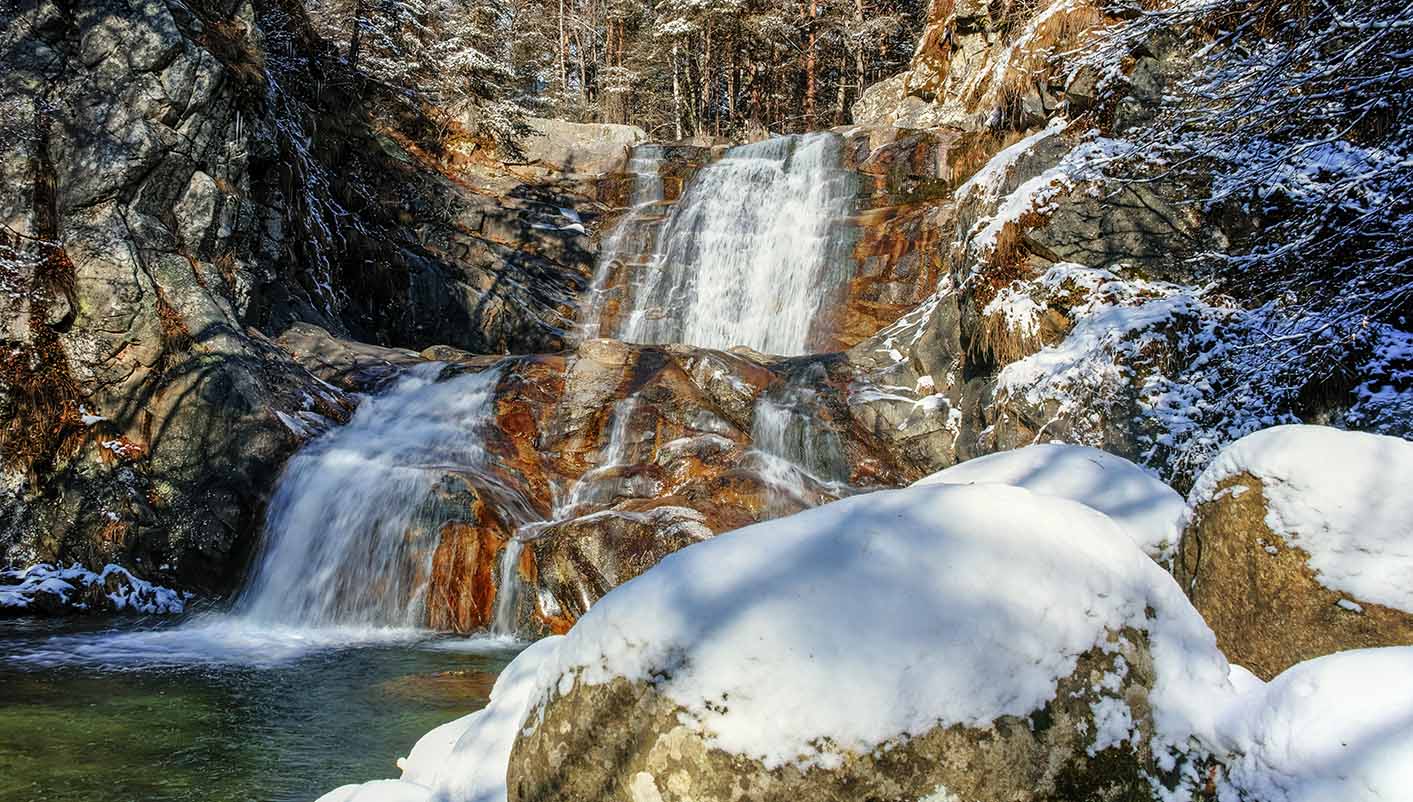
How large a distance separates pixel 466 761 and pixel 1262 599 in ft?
8.19

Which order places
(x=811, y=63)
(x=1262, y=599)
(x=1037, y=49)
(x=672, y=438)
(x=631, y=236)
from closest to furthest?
(x=1262, y=599)
(x=672, y=438)
(x=1037, y=49)
(x=631, y=236)
(x=811, y=63)

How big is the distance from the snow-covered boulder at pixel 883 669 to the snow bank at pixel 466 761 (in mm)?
576

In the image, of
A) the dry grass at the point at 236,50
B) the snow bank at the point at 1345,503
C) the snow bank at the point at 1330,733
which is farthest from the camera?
the dry grass at the point at 236,50

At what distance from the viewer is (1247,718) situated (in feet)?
5.76

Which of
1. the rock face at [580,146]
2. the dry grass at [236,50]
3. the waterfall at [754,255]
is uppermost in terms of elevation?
the rock face at [580,146]

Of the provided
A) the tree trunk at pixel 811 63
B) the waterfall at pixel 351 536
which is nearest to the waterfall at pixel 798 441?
the waterfall at pixel 351 536

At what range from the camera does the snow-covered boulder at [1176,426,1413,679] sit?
7.09 ft

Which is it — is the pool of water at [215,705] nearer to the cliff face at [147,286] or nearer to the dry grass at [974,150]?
the cliff face at [147,286]

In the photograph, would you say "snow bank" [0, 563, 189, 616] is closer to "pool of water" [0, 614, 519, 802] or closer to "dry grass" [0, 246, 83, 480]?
"pool of water" [0, 614, 519, 802]

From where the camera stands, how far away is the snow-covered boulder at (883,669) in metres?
1.62

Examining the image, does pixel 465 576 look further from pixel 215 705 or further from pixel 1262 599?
pixel 1262 599

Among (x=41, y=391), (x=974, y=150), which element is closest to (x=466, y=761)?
(x=41, y=391)

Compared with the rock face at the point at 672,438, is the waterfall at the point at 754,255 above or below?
above

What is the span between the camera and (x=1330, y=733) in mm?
1563
